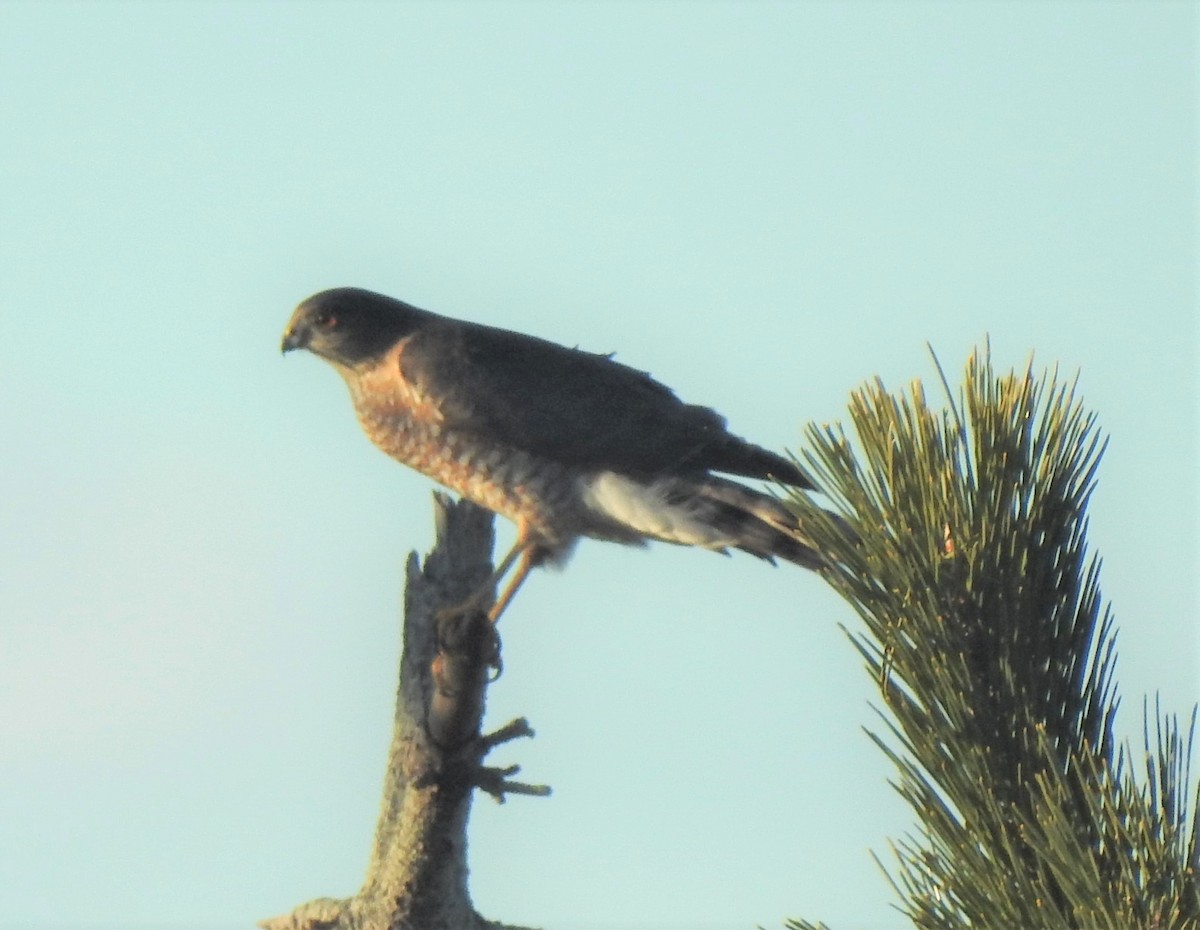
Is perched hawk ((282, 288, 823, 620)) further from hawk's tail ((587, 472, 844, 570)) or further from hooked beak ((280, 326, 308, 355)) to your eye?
hooked beak ((280, 326, 308, 355))

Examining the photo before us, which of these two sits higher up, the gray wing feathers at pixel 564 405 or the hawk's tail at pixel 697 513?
the gray wing feathers at pixel 564 405

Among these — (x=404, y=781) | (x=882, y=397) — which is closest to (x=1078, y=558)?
(x=882, y=397)

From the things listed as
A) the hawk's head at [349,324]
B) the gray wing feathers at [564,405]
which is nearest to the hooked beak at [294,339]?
the hawk's head at [349,324]

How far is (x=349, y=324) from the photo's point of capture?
22.7 feet

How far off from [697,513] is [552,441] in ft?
2.30

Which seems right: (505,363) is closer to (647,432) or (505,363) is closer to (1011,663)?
(647,432)

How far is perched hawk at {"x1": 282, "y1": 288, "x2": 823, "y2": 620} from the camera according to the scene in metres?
5.82

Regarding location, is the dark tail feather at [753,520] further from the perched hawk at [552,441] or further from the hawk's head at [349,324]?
the hawk's head at [349,324]

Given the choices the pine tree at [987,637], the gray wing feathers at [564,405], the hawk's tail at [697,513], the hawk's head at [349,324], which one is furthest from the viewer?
the hawk's head at [349,324]

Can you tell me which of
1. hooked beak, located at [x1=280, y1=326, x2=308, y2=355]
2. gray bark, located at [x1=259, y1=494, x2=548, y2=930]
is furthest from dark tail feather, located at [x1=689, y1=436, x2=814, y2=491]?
hooked beak, located at [x1=280, y1=326, x2=308, y2=355]

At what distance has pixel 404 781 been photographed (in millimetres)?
4598

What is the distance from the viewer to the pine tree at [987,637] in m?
2.52

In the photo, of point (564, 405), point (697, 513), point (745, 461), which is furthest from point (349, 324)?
point (745, 461)

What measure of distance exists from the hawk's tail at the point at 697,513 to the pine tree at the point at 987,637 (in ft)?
7.47
